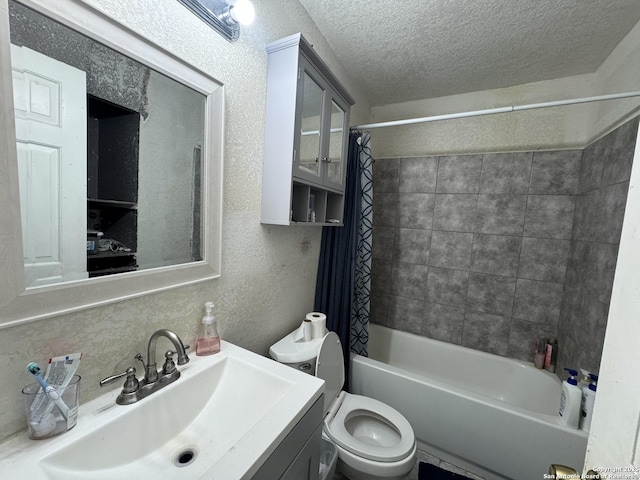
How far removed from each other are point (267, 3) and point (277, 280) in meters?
1.27

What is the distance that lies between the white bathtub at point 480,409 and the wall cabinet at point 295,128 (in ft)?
3.80

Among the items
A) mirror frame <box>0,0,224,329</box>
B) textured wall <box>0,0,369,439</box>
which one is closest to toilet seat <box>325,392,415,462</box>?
textured wall <box>0,0,369,439</box>

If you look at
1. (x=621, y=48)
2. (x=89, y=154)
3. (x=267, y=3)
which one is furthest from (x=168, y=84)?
(x=621, y=48)

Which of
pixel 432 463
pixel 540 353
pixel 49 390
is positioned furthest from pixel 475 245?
pixel 49 390

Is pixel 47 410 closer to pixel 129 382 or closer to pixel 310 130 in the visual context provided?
pixel 129 382

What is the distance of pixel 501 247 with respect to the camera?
195 centimetres

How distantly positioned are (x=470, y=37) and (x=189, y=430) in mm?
2227

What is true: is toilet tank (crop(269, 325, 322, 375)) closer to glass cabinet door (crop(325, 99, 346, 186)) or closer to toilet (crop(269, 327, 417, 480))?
toilet (crop(269, 327, 417, 480))

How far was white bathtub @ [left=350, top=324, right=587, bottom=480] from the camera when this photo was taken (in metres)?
1.27

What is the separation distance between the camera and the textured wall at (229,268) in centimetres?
62

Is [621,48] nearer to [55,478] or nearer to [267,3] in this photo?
[267,3]

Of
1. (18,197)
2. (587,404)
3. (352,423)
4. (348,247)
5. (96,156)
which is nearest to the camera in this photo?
(18,197)

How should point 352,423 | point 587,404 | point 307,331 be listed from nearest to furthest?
point 587,404 → point 307,331 → point 352,423

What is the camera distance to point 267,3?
1.12m
